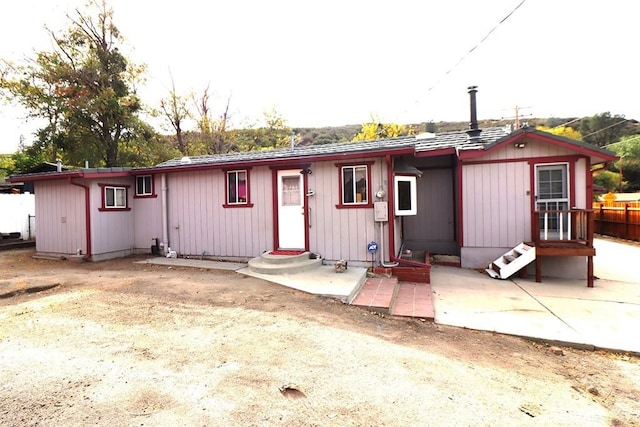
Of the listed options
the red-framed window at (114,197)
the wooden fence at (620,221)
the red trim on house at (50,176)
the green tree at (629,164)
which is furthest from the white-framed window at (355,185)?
the green tree at (629,164)

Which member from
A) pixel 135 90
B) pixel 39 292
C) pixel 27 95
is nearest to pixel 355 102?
pixel 135 90

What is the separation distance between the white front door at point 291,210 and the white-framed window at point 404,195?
2043 mm

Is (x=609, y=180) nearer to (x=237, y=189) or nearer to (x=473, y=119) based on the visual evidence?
(x=473, y=119)

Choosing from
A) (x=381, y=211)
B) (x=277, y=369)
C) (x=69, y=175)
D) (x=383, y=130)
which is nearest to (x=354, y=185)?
(x=381, y=211)

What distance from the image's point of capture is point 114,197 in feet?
27.9

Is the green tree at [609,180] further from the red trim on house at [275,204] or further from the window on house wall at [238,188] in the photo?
the window on house wall at [238,188]

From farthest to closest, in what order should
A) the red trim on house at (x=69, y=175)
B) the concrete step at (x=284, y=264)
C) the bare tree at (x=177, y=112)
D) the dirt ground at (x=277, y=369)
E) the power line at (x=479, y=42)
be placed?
the bare tree at (x=177, y=112), the red trim on house at (x=69, y=175), the concrete step at (x=284, y=264), the power line at (x=479, y=42), the dirt ground at (x=277, y=369)

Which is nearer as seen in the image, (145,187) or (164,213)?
(164,213)

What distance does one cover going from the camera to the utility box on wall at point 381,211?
6172mm

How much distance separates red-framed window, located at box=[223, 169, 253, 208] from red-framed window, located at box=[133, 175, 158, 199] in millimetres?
2443

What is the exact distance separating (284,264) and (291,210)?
1.32 meters

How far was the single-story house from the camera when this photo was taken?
652 cm

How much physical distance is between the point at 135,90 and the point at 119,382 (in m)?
21.9

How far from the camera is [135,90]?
1970cm
